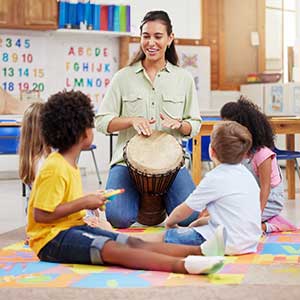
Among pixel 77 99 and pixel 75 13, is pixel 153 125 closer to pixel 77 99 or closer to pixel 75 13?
pixel 77 99

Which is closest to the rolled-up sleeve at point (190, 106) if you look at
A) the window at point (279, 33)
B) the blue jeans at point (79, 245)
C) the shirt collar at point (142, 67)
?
the shirt collar at point (142, 67)

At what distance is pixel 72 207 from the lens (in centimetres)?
294

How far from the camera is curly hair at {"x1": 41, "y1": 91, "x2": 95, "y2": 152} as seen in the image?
3074 mm

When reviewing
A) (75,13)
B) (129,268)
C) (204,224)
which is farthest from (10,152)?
(129,268)

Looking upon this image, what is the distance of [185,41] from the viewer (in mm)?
9023

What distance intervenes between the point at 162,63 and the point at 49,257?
1596 millimetres

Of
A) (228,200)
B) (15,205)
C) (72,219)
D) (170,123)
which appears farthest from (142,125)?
(15,205)

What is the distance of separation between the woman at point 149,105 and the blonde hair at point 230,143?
2.11 feet

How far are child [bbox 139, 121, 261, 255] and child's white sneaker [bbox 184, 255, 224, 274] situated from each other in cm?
39

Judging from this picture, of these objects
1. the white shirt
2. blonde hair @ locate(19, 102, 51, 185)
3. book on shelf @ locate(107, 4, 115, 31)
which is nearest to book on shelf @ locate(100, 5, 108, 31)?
book on shelf @ locate(107, 4, 115, 31)

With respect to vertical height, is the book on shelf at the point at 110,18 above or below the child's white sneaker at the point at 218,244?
above

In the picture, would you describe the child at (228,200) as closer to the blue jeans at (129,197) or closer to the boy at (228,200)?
the boy at (228,200)

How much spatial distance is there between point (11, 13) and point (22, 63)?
0.58 metres

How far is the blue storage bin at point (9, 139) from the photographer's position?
21.4 feet
